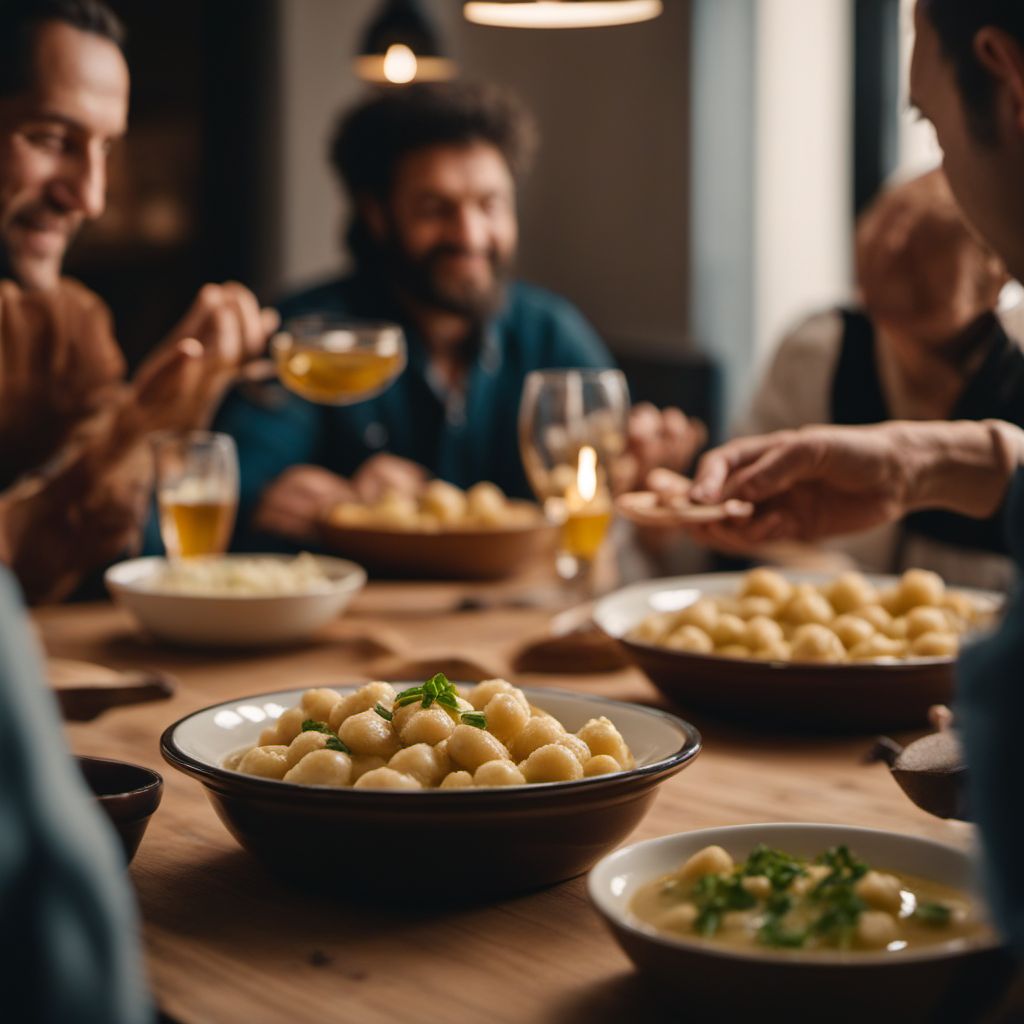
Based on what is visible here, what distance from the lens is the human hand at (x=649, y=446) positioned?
212cm

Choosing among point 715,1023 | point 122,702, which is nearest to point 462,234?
point 122,702

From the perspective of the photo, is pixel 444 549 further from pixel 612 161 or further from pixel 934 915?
pixel 612 161

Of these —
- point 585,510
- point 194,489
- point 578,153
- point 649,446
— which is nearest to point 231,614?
point 194,489

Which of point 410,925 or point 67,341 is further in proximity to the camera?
point 67,341

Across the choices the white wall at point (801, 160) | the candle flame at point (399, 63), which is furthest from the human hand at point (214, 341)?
the white wall at point (801, 160)

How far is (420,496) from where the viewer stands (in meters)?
2.26

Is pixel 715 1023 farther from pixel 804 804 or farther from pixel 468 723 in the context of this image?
pixel 804 804

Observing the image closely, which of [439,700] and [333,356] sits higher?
[333,356]

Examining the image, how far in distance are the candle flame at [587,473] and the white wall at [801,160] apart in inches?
100

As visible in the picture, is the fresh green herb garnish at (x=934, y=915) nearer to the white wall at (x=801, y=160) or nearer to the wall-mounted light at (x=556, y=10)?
the wall-mounted light at (x=556, y=10)

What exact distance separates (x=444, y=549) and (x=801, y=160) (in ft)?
8.58

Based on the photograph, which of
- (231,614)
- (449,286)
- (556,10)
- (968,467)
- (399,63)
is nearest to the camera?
(968,467)

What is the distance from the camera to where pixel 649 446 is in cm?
213

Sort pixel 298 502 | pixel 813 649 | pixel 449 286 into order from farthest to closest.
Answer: pixel 449 286, pixel 298 502, pixel 813 649
